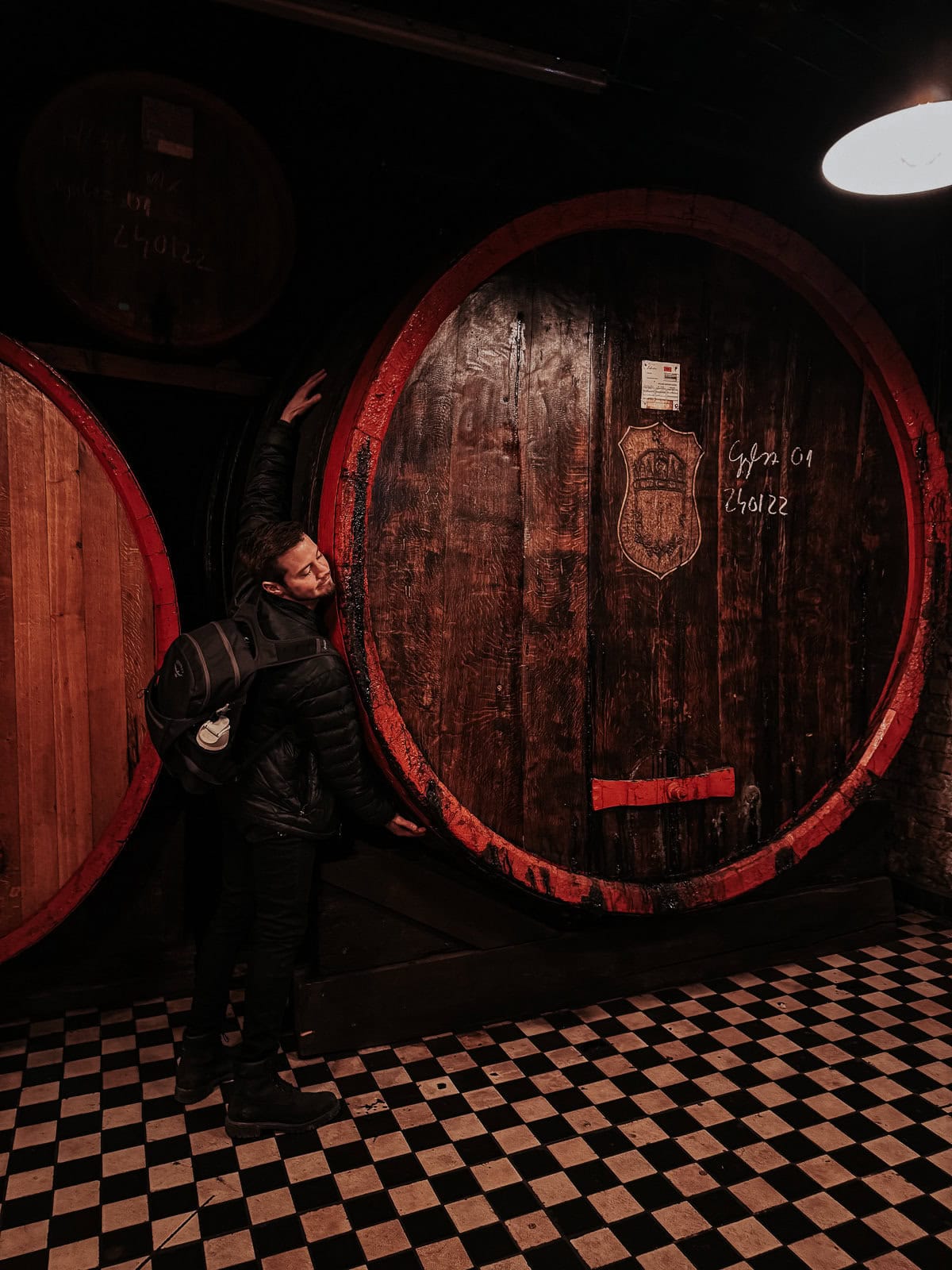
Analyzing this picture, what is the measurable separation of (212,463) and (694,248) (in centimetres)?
161

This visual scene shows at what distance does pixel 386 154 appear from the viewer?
112 inches

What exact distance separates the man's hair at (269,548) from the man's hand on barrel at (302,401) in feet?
1.18

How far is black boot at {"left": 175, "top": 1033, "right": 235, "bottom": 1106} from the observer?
209 centimetres

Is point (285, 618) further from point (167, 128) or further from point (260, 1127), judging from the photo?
point (167, 128)

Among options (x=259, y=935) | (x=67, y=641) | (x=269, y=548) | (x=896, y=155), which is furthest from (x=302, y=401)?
(x=896, y=155)

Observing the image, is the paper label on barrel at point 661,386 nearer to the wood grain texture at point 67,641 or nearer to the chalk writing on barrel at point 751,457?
the chalk writing on barrel at point 751,457

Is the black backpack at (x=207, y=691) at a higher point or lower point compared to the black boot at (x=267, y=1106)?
higher

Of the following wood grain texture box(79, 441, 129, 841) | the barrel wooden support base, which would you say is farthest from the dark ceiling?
the barrel wooden support base

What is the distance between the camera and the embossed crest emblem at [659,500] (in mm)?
2295

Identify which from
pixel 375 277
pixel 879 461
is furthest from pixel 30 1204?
pixel 879 461

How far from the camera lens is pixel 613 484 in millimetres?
2271

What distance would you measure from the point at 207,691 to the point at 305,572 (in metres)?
0.36

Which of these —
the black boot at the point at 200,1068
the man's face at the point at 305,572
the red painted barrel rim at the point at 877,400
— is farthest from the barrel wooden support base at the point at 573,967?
the man's face at the point at 305,572

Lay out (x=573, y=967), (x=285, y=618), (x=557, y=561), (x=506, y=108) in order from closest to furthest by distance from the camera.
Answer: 1. (x=285, y=618)
2. (x=557, y=561)
3. (x=573, y=967)
4. (x=506, y=108)
